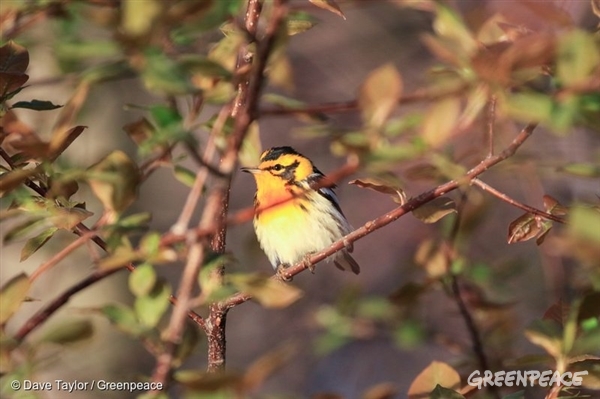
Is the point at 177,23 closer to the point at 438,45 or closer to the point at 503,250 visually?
the point at 438,45

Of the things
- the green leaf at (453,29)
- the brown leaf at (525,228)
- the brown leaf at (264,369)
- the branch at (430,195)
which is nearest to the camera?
the brown leaf at (264,369)

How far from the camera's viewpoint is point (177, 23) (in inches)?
29.9

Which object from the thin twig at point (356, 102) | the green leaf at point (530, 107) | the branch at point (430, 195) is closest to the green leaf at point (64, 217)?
the thin twig at point (356, 102)

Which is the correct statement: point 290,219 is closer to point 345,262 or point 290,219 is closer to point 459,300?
point 345,262

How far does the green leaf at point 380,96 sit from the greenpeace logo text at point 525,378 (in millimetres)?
571

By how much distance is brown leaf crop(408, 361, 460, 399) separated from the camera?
3.88ft

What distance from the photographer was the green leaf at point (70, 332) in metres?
0.81

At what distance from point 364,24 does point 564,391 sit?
16.9ft

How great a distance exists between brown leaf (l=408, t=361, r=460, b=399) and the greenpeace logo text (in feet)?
0.36

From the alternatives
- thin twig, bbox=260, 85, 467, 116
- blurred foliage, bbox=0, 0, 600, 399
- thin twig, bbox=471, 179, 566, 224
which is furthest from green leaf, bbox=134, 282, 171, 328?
thin twig, bbox=471, 179, 566, 224

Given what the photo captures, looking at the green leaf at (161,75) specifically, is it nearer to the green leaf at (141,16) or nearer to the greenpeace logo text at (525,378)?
the green leaf at (141,16)

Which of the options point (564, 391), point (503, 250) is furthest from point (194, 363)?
point (564, 391)

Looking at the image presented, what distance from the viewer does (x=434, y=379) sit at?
1.18 m

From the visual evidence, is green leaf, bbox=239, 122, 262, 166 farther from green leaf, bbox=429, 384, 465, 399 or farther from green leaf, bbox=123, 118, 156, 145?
green leaf, bbox=429, 384, 465, 399
